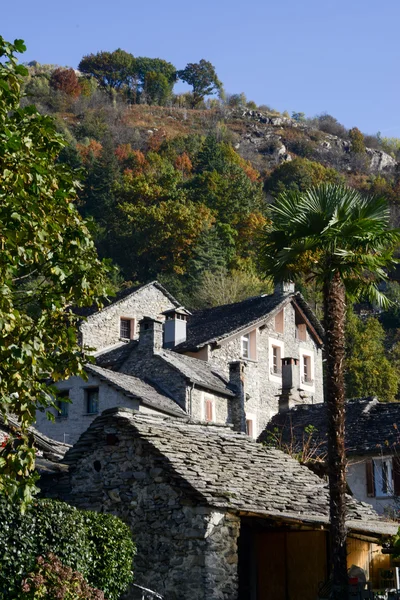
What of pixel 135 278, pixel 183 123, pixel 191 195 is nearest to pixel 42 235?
pixel 135 278

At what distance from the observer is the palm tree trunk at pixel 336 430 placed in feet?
59.7

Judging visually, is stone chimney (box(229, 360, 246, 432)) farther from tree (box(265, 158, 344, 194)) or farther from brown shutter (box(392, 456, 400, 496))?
tree (box(265, 158, 344, 194))

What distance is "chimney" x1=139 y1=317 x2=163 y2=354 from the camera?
4069cm

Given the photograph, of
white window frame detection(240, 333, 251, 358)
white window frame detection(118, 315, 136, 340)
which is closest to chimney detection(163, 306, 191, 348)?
white window frame detection(240, 333, 251, 358)

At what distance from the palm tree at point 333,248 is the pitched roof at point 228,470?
7.69 feet

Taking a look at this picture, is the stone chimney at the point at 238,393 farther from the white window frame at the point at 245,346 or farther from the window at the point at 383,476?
the window at the point at 383,476

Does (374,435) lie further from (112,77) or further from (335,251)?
(112,77)

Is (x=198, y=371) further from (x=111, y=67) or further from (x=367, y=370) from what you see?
(x=111, y=67)

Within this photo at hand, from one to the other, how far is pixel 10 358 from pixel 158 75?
14548cm

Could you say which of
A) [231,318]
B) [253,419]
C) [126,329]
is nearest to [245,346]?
[231,318]

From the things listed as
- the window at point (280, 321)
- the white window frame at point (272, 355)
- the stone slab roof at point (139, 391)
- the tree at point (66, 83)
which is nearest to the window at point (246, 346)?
the white window frame at point (272, 355)

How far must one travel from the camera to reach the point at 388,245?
22094mm

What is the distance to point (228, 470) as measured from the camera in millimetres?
21359

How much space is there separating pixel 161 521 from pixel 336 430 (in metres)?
4.14
